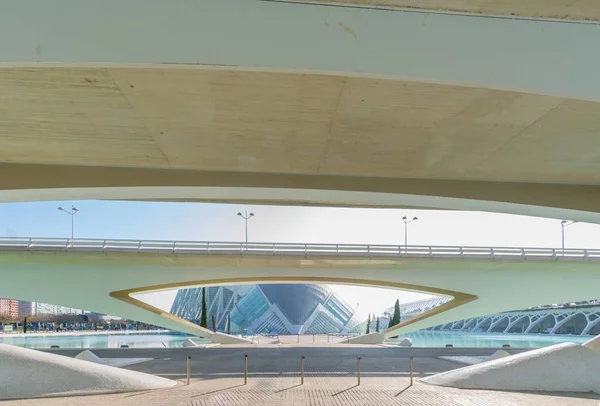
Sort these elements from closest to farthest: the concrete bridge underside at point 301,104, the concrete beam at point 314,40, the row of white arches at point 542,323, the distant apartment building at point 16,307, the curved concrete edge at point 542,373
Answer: the concrete beam at point 314,40
the concrete bridge underside at point 301,104
the curved concrete edge at point 542,373
the row of white arches at point 542,323
the distant apartment building at point 16,307

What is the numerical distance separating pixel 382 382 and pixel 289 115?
9.72 metres

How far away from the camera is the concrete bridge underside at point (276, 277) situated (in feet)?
116

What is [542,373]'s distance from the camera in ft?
46.5

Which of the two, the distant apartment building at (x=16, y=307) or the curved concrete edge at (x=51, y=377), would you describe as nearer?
the curved concrete edge at (x=51, y=377)

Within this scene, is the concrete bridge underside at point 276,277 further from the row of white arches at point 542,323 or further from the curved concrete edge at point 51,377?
the row of white arches at point 542,323

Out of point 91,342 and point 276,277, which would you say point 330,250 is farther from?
point 91,342

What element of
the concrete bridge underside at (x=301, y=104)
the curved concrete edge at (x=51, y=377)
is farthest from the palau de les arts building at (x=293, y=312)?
the concrete bridge underside at (x=301, y=104)

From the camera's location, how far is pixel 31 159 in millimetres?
11969

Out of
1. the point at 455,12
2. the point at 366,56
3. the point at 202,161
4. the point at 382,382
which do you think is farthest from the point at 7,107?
the point at 382,382

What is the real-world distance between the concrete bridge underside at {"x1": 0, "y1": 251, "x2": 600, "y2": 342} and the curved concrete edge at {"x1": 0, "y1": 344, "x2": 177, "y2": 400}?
20171 mm

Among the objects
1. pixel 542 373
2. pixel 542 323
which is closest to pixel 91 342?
pixel 542 373

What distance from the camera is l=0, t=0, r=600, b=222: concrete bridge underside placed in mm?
5738

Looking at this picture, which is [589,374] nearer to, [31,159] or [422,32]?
[422,32]

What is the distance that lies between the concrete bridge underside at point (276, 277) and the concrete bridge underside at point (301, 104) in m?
22.2
